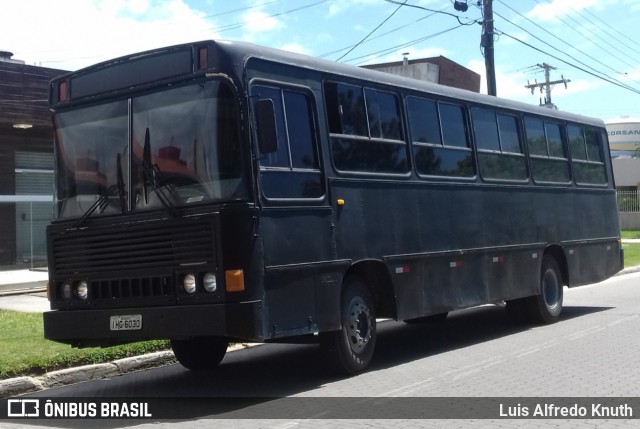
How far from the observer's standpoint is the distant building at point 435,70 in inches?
1538

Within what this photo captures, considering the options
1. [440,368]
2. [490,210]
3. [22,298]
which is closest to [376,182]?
[440,368]

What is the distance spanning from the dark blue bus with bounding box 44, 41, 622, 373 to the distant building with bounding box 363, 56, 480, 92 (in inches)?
1075

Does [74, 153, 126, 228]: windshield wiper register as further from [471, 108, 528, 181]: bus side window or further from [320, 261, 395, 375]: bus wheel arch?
[471, 108, 528, 181]: bus side window

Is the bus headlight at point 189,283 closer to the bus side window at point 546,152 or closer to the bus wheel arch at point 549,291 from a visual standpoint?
the bus wheel arch at point 549,291

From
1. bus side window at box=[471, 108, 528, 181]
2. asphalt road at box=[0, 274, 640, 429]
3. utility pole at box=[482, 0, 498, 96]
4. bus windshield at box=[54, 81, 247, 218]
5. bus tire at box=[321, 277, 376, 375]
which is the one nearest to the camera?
asphalt road at box=[0, 274, 640, 429]

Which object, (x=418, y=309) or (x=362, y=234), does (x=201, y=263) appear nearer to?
(x=362, y=234)

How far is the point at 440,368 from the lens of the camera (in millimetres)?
9922

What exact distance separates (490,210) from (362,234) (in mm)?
3357

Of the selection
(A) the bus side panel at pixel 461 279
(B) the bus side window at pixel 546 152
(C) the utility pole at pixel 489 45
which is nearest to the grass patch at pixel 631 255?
(C) the utility pole at pixel 489 45

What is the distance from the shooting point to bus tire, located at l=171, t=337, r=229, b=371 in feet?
34.1

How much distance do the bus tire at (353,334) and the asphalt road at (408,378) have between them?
0.58ft

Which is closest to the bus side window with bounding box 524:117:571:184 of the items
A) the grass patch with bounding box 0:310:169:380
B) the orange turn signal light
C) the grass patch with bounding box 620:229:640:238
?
the grass patch with bounding box 0:310:169:380

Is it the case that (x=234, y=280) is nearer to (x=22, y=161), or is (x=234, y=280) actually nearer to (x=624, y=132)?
(x=22, y=161)

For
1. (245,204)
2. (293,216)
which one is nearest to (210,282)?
(245,204)
